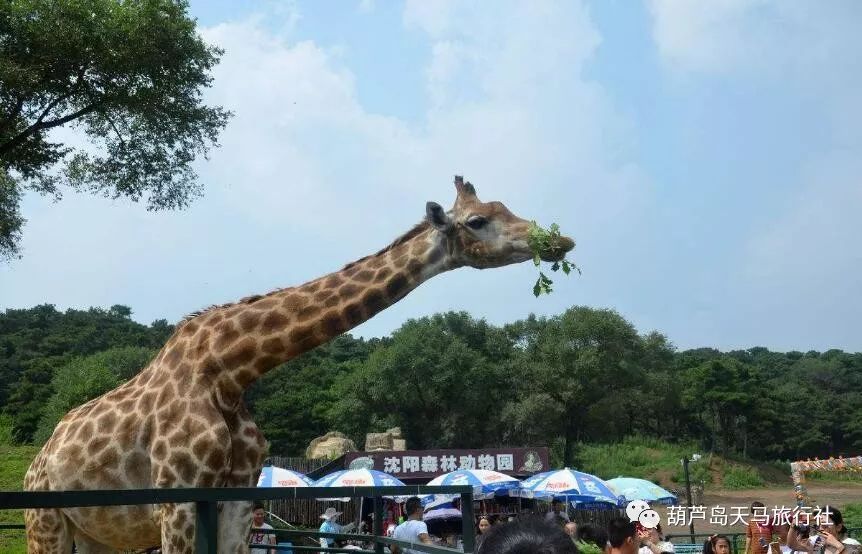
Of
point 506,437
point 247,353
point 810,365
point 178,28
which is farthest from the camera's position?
point 810,365

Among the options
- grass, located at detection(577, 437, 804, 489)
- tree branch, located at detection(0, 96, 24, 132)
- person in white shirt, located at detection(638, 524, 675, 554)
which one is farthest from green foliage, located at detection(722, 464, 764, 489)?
tree branch, located at detection(0, 96, 24, 132)

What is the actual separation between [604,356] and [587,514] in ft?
76.1

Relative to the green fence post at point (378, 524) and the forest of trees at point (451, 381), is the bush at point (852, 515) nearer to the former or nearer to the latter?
the forest of trees at point (451, 381)

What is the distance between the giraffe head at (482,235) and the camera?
17.9 ft

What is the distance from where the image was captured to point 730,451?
192 ft

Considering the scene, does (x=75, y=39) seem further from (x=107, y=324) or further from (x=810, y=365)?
(x=810, y=365)

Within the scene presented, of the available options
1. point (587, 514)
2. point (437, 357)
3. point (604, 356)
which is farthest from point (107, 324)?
point (587, 514)

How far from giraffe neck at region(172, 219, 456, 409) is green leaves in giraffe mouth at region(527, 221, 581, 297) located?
0.59 metres

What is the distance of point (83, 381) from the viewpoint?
121 feet

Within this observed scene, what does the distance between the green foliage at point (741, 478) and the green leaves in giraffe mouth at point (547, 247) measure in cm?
4165

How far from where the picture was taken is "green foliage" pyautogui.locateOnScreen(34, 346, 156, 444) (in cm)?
3547

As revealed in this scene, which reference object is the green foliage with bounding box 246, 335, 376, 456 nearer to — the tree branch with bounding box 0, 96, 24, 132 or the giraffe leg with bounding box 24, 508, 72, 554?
the tree branch with bounding box 0, 96, 24, 132

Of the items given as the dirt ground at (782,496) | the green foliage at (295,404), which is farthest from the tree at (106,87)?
the green foliage at (295,404)

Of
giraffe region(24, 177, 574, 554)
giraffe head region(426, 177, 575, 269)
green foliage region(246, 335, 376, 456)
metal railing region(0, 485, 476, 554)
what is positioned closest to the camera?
metal railing region(0, 485, 476, 554)
